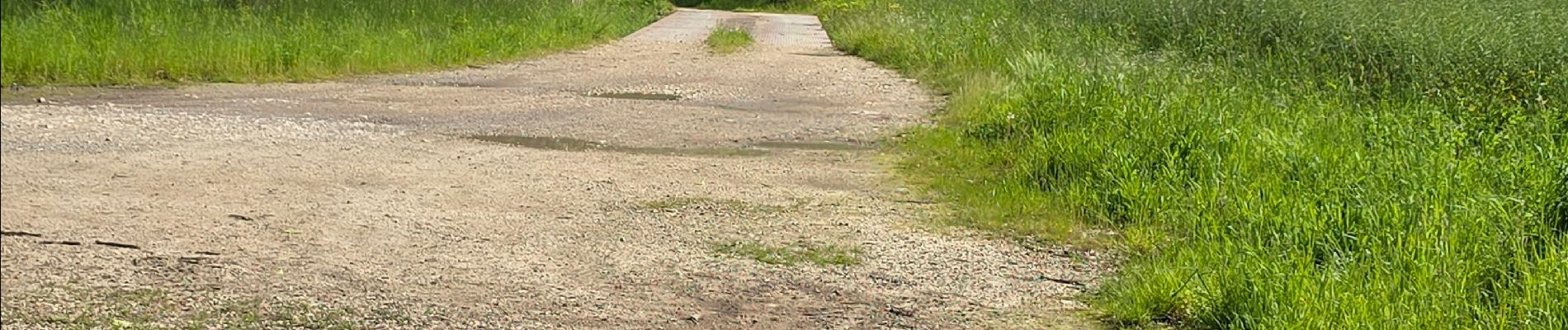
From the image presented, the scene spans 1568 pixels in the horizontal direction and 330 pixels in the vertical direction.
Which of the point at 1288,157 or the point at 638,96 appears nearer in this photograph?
the point at 1288,157

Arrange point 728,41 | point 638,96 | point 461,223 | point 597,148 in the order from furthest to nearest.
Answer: point 728,41 < point 638,96 < point 597,148 < point 461,223

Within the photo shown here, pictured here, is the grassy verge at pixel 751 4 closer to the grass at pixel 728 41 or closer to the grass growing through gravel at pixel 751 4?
the grass growing through gravel at pixel 751 4

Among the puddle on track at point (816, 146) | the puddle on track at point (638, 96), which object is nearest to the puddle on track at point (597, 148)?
the puddle on track at point (816, 146)

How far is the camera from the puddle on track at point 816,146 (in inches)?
335

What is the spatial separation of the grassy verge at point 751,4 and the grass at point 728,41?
20.6 metres

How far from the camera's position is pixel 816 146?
8.62 m

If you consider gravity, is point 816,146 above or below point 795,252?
below

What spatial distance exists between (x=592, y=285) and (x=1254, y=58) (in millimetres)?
7466

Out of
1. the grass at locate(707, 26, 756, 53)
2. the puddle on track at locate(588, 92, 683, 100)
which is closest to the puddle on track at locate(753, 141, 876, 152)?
the puddle on track at locate(588, 92, 683, 100)

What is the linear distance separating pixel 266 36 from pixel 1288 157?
377 cm

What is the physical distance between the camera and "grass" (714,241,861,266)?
518cm

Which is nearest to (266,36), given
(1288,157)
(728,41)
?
(1288,157)

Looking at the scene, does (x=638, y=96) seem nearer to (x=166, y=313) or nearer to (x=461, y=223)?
(x=461, y=223)

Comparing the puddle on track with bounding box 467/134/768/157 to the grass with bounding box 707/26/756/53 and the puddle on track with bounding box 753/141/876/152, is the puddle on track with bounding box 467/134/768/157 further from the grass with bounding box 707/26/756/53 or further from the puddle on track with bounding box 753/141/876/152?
the grass with bounding box 707/26/756/53
